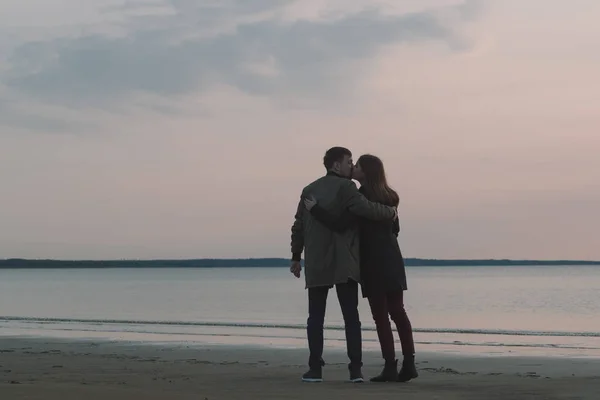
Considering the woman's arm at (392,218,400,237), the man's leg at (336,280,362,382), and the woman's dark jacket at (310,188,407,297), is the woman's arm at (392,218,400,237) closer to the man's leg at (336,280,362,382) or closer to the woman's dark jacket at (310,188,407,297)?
the woman's dark jacket at (310,188,407,297)

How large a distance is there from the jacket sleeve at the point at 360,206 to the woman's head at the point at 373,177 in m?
0.17

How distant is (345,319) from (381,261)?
1.75 feet

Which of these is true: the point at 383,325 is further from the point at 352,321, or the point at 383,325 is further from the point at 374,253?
the point at 374,253

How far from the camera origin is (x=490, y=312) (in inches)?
1352

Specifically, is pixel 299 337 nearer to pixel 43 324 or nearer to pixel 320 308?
pixel 43 324

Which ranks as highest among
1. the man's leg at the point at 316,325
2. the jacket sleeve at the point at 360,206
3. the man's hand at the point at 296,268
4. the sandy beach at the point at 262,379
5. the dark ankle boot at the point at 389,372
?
the jacket sleeve at the point at 360,206

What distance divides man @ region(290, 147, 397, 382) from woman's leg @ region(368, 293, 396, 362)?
20cm

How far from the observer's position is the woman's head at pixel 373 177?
7.40m

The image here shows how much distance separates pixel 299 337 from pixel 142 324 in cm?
760

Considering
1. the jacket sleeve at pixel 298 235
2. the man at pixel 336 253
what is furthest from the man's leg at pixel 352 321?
the jacket sleeve at pixel 298 235

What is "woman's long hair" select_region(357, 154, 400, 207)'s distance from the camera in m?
7.38

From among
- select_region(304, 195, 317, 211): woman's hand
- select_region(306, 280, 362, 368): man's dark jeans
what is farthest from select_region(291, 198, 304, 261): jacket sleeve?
select_region(306, 280, 362, 368): man's dark jeans

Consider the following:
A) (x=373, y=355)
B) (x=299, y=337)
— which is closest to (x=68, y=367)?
(x=373, y=355)

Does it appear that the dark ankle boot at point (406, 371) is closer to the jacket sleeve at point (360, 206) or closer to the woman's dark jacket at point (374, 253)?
the woman's dark jacket at point (374, 253)
